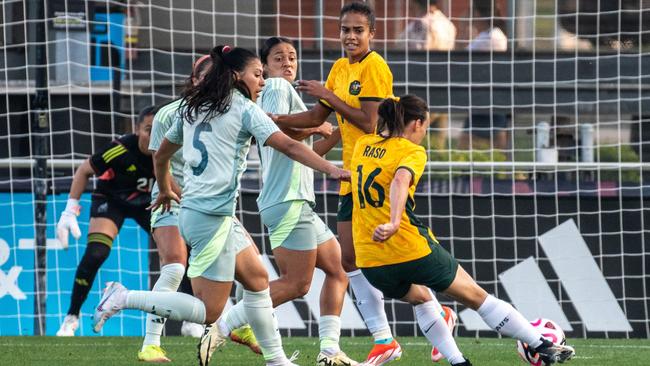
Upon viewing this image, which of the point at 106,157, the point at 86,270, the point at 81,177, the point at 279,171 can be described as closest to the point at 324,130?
the point at 279,171

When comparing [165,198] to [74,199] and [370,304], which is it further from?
[74,199]

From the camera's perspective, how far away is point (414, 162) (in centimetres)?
649

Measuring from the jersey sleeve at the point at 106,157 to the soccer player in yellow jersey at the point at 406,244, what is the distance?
10.4 feet

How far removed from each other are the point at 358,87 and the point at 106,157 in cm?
281

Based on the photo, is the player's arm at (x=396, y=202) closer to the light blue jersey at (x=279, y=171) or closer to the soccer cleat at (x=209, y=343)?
the light blue jersey at (x=279, y=171)

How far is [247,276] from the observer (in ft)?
21.9

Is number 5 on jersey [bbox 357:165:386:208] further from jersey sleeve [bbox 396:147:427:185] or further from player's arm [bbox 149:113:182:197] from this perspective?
player's arm [bbox 149:113:182:197]

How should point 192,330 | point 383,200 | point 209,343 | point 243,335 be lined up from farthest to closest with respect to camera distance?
1. point 192,330
2. point 243,335
3. point 209,343
4. point 383,200

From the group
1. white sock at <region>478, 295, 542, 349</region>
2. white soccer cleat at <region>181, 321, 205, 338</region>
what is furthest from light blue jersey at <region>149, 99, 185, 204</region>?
white soccer cleat at <region>181, 321, 205, 338</region>

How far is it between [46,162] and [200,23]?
7.35 feet

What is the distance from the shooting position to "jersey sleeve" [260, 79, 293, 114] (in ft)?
25.3

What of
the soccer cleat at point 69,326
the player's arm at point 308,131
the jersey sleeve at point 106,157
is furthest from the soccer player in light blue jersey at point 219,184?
the soccer cleat at point 69,326

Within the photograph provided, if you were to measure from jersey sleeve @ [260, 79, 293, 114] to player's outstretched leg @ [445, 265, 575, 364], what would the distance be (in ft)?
5.30

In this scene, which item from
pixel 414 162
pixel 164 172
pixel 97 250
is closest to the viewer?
pixel 414 162
